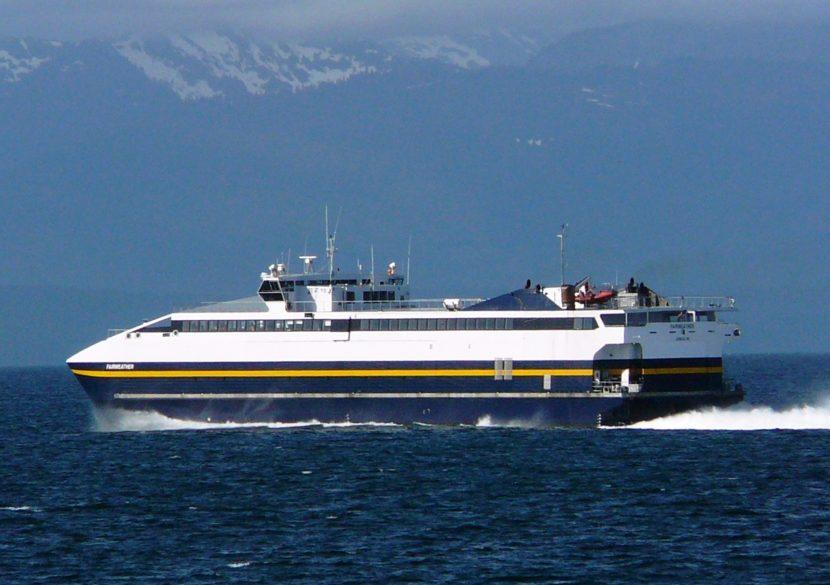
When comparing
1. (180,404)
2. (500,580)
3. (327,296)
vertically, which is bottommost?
(500,580)

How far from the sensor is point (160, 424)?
2997 inches

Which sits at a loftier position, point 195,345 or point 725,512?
point 195,345

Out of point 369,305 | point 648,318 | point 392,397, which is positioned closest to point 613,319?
point 648,318

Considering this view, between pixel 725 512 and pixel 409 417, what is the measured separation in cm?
2447

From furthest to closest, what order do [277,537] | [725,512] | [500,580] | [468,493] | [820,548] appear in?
1. [468,493]
2. [725,512]
3. [277,537]
4. [820,548]
5. [500,580]

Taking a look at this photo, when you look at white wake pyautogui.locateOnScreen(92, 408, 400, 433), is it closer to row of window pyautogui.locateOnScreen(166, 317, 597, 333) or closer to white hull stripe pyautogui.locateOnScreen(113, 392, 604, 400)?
white hull stripe pyautogui.locateOnScreen(113, 392, 604, 400)

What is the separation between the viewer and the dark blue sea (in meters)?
43.0

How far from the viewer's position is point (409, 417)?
73250 millimetres

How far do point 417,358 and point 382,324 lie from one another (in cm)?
236

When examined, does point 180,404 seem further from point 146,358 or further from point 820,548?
point 820,548

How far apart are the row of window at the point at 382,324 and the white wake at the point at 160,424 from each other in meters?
4.03

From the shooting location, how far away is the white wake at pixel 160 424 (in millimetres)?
74500

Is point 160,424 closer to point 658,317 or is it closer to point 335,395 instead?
point 335,395

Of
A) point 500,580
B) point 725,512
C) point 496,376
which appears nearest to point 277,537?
point 500,580
